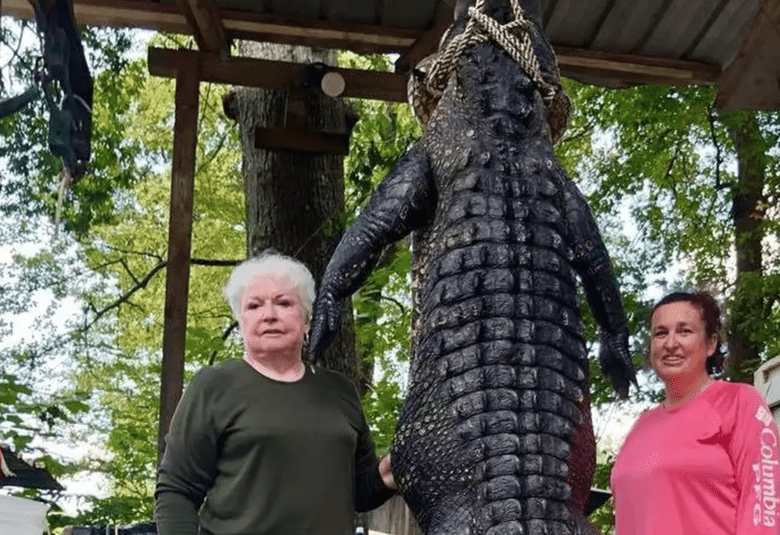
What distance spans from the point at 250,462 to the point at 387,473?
0.35 meters

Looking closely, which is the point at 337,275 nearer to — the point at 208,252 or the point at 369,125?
the point at 369,125

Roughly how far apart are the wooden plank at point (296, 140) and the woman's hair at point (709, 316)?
3352 mm

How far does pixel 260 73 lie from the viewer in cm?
577

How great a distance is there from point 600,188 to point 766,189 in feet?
6.19

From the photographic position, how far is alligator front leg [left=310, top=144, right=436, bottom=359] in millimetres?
2631

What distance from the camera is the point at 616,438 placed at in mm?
14812

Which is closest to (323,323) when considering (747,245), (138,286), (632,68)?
(632,68)

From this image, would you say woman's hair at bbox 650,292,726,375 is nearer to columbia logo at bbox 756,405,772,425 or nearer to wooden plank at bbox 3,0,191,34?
columbia logo at bbox 756,405,772,425

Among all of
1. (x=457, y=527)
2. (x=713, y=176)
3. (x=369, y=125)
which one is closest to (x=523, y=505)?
(x=457, y=527)

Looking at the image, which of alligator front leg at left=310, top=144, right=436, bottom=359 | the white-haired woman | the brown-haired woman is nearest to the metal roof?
the brown-haired woman

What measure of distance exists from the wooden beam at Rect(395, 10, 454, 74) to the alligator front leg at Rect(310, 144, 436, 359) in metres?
2.80

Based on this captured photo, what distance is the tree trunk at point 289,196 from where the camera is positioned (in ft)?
22.2

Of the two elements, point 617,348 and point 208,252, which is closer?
point 617,348

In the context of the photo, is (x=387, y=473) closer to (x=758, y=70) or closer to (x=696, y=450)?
(x=696, y=450)
